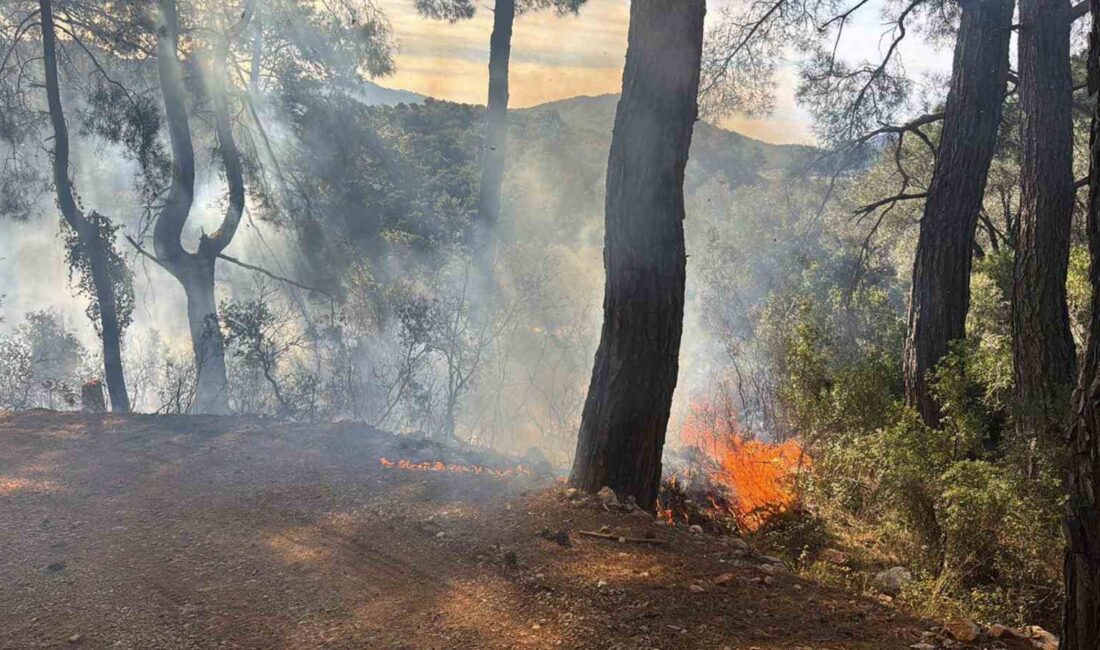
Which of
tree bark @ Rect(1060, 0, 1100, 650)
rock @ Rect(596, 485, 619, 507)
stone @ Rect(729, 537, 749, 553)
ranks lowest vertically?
stone @ Rect(729, 537, 749, 553)

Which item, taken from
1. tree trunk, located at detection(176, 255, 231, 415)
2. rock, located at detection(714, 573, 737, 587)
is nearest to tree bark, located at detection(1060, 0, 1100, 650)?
Answer: rock, located at detection(714, 573, 737, 587)

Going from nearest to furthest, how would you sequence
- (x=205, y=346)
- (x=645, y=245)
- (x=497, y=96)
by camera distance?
(x=645, y=245)
(x=205, y=346)
(x=497, y=96)

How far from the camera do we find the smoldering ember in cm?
363

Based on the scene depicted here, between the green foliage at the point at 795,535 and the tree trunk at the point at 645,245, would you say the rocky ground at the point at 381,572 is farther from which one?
the green foliage at the point at 795,535

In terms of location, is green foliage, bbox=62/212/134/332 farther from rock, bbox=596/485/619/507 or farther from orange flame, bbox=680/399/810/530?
rock, bbox=596/485/619/507

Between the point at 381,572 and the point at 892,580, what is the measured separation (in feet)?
10.4

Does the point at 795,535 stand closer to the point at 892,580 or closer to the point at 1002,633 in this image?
the point at 892,580

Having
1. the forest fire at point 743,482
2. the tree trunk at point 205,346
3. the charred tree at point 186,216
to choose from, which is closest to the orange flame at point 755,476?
the forest fire at point 743,482

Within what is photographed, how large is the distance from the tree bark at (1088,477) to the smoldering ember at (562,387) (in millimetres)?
13

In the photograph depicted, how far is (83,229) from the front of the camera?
11.4 m

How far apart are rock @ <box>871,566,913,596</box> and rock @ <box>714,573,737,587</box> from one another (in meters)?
1.52

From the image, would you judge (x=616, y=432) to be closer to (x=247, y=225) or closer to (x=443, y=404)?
(x=443, y=404)

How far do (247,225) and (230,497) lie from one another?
36.5ft

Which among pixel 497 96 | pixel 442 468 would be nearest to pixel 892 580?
pixel 442 468
